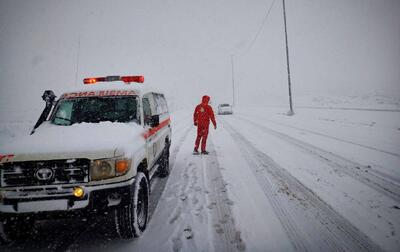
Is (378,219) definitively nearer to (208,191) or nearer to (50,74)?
(208,191)

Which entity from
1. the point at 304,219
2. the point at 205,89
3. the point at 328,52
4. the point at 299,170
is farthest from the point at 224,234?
the point at 328,52

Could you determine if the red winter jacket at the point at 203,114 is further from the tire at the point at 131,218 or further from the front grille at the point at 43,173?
the front grille at the point at 43,173

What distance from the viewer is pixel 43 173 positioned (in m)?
2.61

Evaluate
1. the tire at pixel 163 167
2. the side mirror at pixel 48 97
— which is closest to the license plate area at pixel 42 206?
the side mirror at pixel 48 97

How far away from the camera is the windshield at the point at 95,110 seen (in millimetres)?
3990

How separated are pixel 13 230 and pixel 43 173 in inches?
40.6

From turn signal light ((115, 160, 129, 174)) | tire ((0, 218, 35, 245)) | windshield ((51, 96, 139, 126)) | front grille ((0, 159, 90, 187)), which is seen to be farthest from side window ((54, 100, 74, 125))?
turn signal light ((115, 160, 129, 174))

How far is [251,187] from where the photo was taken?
4715 mm

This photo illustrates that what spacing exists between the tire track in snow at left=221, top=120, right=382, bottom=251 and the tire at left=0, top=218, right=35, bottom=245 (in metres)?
3.31

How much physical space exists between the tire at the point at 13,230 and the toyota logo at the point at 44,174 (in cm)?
55

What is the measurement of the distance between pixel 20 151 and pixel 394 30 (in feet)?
636

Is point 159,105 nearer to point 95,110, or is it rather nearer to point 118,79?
point 118,79

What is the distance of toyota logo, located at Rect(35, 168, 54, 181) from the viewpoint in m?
2.61

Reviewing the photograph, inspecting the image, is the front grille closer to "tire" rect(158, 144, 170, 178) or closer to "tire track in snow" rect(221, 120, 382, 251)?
"tire track in snow" rect(221, 120, 382, 251)
